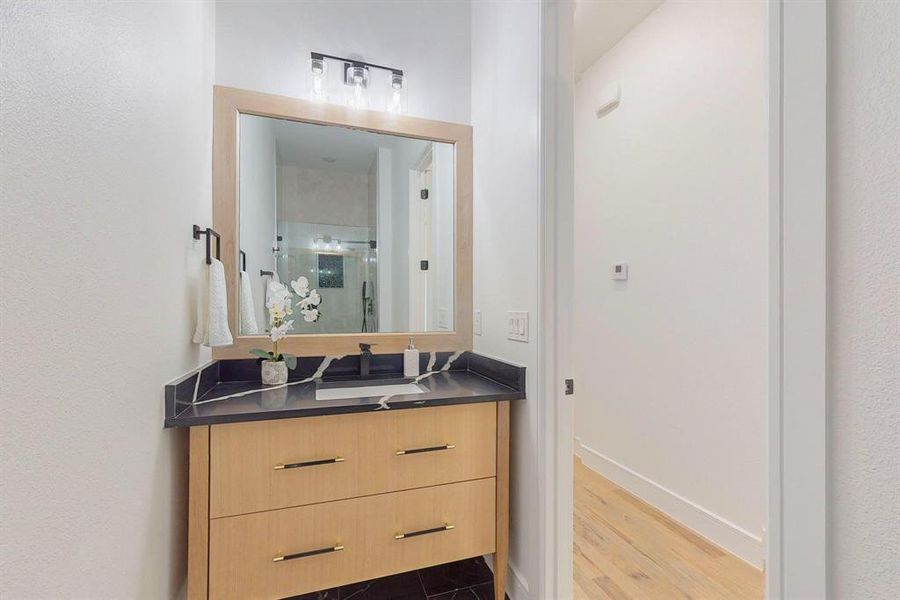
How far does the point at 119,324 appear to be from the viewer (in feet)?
2.93

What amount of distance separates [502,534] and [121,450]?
1225 mm

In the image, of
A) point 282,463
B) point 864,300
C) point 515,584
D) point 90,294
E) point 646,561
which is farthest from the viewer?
point 646,561

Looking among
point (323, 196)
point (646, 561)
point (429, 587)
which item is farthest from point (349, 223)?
point (646, 561)

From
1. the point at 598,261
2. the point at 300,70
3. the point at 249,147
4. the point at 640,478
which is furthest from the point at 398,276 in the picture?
the point at 640,478

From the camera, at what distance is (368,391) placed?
5.33ft

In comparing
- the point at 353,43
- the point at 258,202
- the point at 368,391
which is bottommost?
the point at 368,391

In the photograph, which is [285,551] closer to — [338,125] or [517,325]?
[517,325]

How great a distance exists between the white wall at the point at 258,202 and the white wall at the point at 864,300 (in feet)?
6.05

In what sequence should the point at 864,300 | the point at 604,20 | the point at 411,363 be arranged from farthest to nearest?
1. the point at 604,20
2. the point at 411,363
3. the point at 864,300

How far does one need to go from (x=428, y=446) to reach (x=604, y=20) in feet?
8.21

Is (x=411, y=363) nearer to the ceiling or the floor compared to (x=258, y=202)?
nearer to the floor

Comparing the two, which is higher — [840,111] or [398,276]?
[840,111]

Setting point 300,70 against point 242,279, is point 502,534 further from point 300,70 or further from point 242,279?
point 300,70

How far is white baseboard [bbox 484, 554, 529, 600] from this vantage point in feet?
4.80
